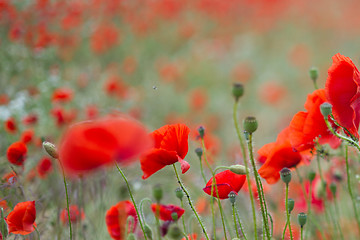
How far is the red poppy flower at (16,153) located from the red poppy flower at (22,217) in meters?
0.29

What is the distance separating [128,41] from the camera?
5.09m

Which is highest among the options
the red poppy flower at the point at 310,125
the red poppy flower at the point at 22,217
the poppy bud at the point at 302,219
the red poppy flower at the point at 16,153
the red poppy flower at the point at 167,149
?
the red poppy flower at the point at 16,153

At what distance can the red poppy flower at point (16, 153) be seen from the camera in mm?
1158

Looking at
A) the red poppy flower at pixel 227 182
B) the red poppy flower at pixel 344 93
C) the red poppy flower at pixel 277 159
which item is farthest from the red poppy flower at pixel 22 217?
the red poppy flower at pixel 344 93

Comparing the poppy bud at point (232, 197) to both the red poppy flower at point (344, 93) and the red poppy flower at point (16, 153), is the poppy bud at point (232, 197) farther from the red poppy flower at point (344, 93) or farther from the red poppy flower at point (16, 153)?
the red poppy flower at point (16, 153)

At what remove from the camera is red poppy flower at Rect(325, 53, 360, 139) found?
0.82 meters

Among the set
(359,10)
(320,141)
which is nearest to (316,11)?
(359,10)

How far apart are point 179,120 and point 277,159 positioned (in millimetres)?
2396

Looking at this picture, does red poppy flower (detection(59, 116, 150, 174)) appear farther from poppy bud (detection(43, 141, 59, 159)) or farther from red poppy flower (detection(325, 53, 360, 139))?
red poppy flower (detection(325, 53, 360, 139))

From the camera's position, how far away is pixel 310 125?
0.88 m

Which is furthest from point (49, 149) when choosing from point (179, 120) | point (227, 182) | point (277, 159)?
point (179, 120)

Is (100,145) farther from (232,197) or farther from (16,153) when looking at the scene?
(16,153)

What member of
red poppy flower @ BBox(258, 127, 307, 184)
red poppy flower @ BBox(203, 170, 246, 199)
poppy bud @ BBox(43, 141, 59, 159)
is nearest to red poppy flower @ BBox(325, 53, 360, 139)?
red poppy flower @ BBox(258, 127, 307, 184)

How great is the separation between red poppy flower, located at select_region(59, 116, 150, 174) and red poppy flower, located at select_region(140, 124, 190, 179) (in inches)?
7.7
